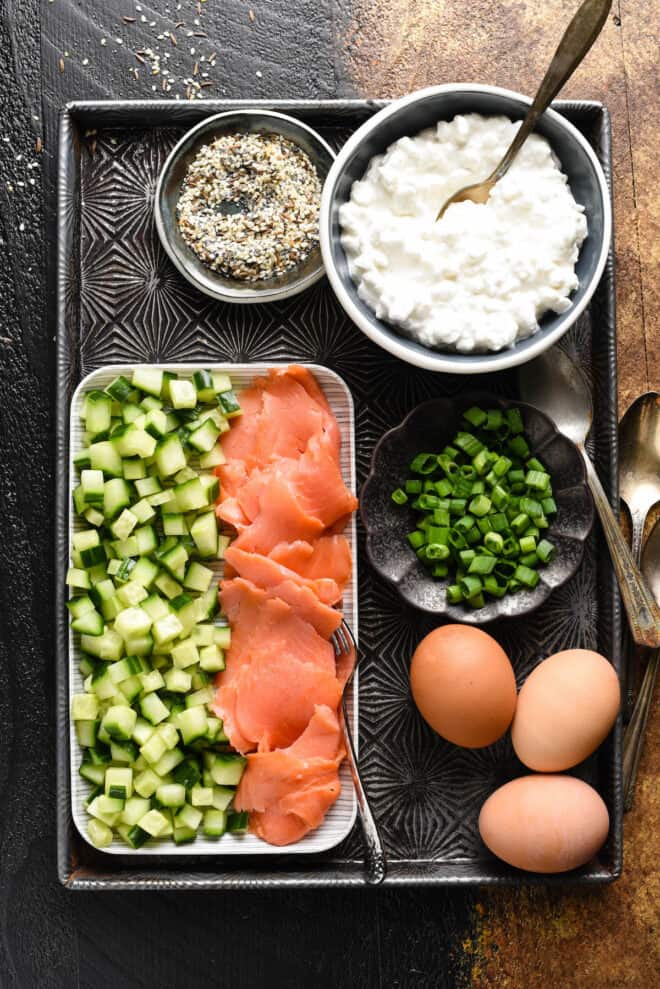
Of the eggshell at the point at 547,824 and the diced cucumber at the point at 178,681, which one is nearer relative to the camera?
the eggshell at the point at 547,824

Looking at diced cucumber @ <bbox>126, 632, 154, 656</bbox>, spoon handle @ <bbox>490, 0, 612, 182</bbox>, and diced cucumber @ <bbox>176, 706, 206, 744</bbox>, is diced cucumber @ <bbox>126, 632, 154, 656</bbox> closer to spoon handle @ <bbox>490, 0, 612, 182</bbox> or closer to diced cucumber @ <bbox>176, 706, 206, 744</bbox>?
diced cucumber @ <bbox>176, 706, 206, 744</bbox>

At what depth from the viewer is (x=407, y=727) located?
204cm

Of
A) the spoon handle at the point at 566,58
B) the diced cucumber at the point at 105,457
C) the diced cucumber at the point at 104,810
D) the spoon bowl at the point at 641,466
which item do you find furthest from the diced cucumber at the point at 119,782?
the spoon handle at the point at 566,58

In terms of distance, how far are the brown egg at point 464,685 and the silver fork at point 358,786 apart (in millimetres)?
151

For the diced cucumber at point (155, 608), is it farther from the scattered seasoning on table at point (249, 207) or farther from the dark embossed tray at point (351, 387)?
the scattered seasoning on table at point (249, 207)

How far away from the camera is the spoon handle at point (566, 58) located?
1.59m

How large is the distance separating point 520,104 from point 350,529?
93 centimetres

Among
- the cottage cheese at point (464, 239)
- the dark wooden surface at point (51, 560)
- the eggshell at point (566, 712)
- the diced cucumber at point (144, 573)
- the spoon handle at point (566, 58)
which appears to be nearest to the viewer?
the spoon handle at point (566, 58)

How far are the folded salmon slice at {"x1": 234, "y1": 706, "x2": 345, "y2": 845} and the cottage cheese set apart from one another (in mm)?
848

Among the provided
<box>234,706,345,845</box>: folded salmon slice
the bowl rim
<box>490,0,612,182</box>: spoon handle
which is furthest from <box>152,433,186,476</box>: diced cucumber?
<box>490,0,612,182</box>: spoon handle

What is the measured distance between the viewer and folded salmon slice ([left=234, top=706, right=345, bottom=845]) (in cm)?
192

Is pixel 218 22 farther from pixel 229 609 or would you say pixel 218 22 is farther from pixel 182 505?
pixel 229 609

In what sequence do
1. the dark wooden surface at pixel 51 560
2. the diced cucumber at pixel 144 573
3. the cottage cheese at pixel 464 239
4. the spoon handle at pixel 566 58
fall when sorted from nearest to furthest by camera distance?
the spoon handle at pixel 566 58 < the cottage cheese at pixel 464 239 < the diced cucumber at pixel 144 573 < the dark wooden surface at pixel 51 560

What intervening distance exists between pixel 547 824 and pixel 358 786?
0.39 m
